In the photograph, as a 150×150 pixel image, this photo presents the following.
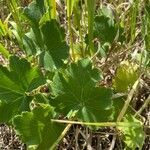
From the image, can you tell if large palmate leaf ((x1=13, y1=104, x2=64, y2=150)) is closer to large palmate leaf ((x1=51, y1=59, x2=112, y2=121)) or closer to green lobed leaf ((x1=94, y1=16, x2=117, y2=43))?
large palmate leaf ((x1=51, y1=59, x2=112, y2=121))

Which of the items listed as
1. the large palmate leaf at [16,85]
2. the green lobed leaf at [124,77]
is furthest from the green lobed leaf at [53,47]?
the green lobed leaf at [124,77]

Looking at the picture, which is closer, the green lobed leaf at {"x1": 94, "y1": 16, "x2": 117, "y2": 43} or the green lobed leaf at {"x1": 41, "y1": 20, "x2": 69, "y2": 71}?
the green lobed leaf at {"x1": 41, "y1": 20, "x2": 69, "y2": 71}

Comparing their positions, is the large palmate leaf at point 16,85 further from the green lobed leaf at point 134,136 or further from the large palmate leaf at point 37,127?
the green lobed leaf at point 134,136

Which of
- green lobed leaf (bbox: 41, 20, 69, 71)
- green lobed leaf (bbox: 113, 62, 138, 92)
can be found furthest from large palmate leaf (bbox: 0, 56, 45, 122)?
green lobed leaf (bbox: 113, 62, 138, 92)

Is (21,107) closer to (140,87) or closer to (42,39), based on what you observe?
(42,39)

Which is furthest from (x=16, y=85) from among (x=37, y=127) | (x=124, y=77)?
(x=124, y=77)

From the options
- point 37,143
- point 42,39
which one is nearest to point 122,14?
point 42,39
